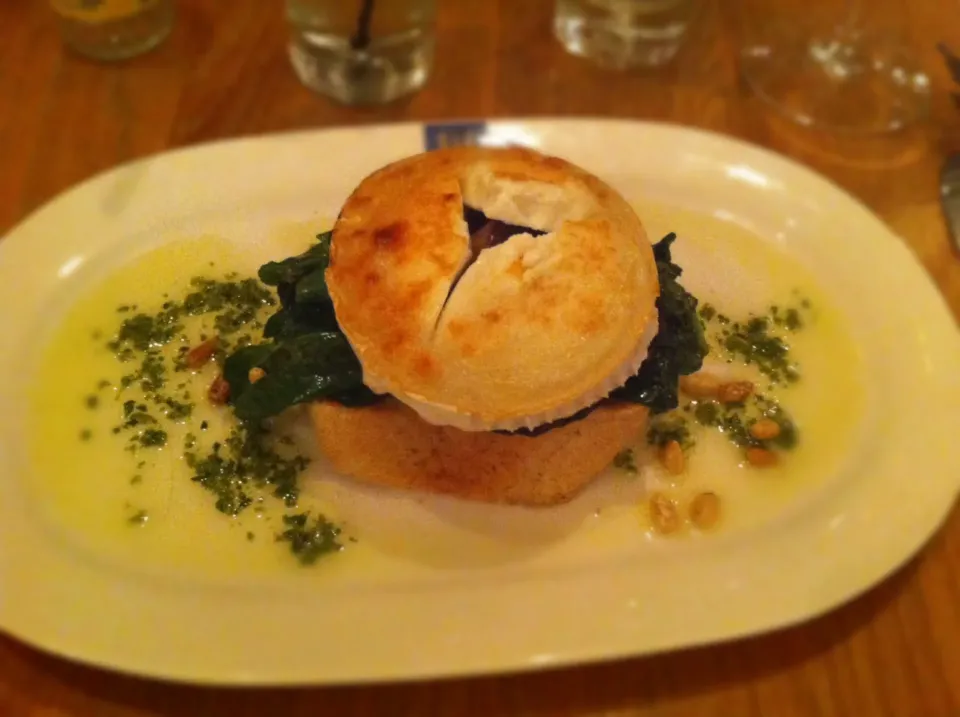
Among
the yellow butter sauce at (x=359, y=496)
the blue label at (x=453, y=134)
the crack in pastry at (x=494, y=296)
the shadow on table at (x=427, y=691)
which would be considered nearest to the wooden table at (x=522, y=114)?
the shadow on table at (x=427, y=691)

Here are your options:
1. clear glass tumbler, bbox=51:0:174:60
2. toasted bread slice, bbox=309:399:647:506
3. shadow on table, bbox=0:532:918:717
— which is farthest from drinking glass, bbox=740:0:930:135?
clear glass tumbler, bbox=51:0:174:60

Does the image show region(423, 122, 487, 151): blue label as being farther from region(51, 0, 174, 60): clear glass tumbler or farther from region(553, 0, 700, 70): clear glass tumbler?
region(51, 0, 174, 60): clear glass tumbler

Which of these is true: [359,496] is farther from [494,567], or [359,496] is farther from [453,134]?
[453,134]

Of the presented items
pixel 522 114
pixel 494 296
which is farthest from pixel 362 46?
pixel 494 296

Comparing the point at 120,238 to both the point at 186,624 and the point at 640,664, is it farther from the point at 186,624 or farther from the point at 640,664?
the point at 640,664

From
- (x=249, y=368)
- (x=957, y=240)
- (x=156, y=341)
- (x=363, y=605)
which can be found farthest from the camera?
(x=957, y=240)

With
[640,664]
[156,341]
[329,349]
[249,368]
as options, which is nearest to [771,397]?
[640,664]

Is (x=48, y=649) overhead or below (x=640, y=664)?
overhead
